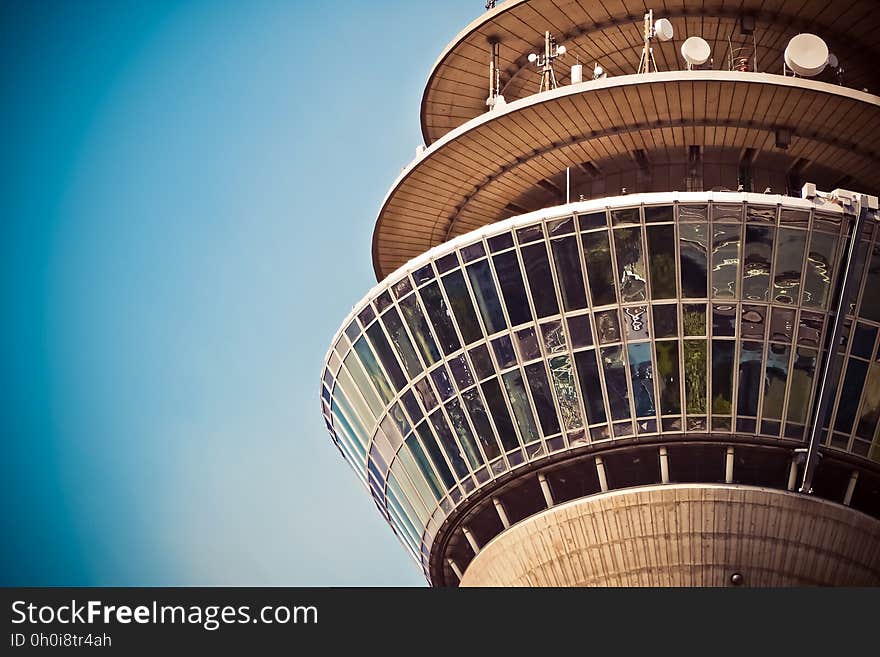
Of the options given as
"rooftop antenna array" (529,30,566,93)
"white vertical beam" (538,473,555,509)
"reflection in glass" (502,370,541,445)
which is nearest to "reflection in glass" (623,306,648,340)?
"reflection in glass" (502,370,541,445)

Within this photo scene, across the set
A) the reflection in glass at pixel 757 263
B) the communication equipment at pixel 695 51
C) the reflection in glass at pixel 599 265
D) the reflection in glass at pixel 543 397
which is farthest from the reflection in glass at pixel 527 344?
the communication equipment at pixel 695 51

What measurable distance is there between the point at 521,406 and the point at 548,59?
11.0m

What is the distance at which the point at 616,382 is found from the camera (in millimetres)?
53062

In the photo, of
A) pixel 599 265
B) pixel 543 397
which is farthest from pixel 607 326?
pixel 543 397

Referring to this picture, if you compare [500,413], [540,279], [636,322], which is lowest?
[500,413]

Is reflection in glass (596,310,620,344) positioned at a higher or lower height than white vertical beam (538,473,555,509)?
higher

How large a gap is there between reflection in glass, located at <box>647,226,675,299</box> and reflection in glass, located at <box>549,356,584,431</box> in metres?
3.16

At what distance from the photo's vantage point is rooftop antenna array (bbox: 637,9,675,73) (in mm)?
56094

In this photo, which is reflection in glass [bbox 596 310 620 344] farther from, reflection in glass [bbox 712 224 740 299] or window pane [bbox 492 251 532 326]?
reflection in glass [bbox 712 224 740 299]

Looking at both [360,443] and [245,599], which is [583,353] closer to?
[360,443]

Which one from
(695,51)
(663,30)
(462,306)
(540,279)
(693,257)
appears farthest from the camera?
(663,30)

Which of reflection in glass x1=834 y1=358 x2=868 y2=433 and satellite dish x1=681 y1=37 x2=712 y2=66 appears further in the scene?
satellite dish x1=681 y1=37 x2=712 y2=66

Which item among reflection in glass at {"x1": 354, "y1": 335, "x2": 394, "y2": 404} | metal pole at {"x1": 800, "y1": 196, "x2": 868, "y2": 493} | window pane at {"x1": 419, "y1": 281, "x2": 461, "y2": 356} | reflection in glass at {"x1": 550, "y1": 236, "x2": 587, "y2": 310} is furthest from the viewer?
reflection in glass at {"x1": 354, "y1": 335, "x2": 394, "y2": 404}

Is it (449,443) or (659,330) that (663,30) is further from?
(449,443)
